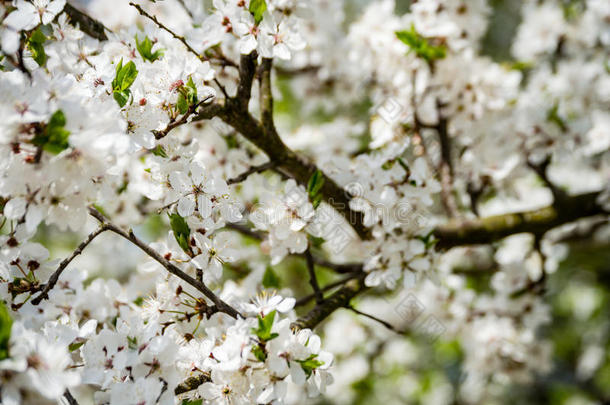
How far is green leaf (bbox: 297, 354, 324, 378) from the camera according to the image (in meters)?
1.08

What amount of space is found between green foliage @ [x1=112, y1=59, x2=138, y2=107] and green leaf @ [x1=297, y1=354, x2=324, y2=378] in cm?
66

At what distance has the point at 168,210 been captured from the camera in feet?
4.07

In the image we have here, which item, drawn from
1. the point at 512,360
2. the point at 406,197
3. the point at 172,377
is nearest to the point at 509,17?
the point at 512,360

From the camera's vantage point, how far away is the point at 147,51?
4.30ft

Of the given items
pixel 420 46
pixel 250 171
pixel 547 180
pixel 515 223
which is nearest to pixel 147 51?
pixel 250 171

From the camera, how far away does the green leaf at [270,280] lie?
5.13ft

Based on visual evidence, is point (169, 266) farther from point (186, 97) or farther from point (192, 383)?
point (186, 97)

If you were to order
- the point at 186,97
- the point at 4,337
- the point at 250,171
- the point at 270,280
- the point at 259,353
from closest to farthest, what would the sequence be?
the point at 4,337 < the point at 259,353 < the point at 186,97 < the point at 250,171 < the point at 270,280

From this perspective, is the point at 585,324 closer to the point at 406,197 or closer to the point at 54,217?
the point at 406,197

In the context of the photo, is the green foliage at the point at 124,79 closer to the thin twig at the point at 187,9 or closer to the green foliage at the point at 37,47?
the green foliage at the point at 37,47

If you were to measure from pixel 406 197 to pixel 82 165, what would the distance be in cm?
89

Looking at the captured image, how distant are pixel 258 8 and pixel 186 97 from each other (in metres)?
0.29

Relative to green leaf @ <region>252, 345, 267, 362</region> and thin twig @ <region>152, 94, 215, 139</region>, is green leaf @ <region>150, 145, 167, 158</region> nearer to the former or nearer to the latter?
thin twig @ <region>152, 94, 215, 139</region>

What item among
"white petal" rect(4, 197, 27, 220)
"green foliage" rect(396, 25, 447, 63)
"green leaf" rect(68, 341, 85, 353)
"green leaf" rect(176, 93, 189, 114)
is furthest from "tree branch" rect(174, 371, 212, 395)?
"green foliage" rect(396, 25, 447, 63)
